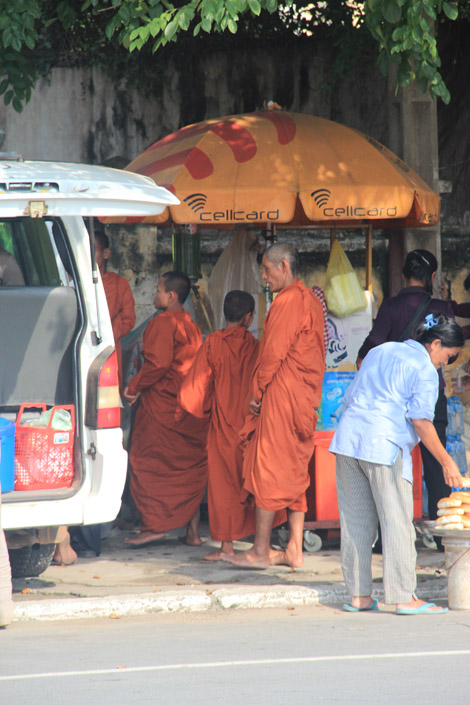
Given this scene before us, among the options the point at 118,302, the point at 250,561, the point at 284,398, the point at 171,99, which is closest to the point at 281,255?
the point at 284,398

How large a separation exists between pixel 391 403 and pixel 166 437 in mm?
2168

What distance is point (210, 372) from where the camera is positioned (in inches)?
244

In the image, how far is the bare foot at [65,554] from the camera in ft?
19.9

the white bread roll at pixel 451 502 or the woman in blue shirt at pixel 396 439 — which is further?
the white bread roll at pixel 451 502

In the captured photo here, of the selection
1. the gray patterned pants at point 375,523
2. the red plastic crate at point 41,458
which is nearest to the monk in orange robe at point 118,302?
the red plastic crate at point 41,458

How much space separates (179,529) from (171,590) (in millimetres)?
1665

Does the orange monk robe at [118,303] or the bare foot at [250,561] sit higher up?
the orange monk robe at [118,303]

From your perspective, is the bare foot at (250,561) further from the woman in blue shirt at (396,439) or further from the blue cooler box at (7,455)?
the blue cooler box at (7,455)

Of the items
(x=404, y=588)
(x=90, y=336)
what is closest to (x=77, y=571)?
(x=90, y=336)

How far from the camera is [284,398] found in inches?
228

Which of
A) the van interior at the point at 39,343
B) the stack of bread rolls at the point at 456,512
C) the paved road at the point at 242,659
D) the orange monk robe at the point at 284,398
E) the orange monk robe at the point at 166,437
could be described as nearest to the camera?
the paved road at the point at 242,659

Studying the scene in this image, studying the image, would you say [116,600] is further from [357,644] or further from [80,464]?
[357,644]

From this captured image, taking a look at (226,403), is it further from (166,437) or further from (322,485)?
(322,485)

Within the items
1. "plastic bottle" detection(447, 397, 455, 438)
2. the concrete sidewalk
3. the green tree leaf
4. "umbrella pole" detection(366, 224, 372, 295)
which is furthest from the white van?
"plastic bottle" detection(447, 397, 455, 438)
